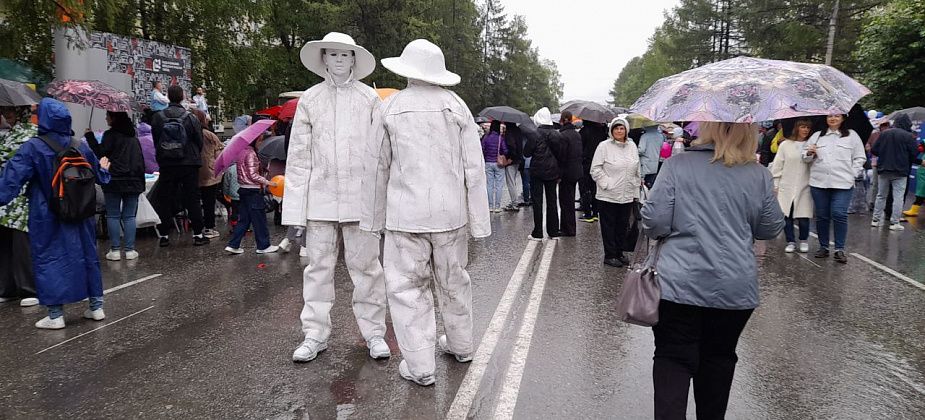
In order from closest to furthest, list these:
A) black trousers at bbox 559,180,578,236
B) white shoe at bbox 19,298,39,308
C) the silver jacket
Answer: the silver jacket, white shoe at bbox 19,298,39,308, black trousers at bbox 559,180,578,236

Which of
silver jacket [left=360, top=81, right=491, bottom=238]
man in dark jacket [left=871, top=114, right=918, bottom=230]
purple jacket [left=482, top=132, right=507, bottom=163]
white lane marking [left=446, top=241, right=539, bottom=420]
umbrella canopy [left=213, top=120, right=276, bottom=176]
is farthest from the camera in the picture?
purple jacket [left=482, top=132, right=507, bottom=163]

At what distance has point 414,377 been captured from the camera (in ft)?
13.7

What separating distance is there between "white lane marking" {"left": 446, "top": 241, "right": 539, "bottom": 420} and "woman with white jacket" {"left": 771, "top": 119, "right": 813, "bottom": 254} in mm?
3942

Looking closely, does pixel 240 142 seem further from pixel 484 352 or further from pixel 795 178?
pixel 795 178

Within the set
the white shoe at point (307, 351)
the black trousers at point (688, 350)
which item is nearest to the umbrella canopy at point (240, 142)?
the white shoe at point (307, 351)

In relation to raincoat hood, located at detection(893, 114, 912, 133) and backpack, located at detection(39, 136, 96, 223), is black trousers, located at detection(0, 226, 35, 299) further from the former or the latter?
raincoat hood, located at detection(893, 114, 912, 133)

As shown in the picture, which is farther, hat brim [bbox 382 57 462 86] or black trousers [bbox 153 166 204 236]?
black trousers [bbox 153 166 204 236]

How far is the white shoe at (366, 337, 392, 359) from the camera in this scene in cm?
464

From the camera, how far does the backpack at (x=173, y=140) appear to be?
344 inches

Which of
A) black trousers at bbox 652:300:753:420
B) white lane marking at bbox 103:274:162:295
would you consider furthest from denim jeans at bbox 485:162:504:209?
black trousers at bbox 652:300:753:420

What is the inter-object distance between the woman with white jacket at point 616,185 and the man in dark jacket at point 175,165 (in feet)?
18.2

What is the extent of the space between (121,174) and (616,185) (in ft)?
20.2

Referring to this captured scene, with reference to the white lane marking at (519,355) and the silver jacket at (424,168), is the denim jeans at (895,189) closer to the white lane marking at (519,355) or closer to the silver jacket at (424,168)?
the white lane marking at (519,355)

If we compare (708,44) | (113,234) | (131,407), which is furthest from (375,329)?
(708,44)
